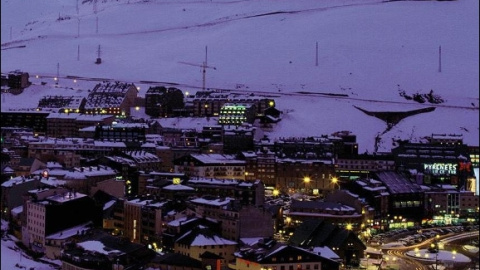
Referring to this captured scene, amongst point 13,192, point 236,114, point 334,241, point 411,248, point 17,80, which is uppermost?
point 17,80

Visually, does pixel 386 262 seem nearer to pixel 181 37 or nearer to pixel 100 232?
pixel 100 232

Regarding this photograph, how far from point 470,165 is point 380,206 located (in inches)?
130

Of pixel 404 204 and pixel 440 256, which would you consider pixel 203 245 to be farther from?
pixel 404 204

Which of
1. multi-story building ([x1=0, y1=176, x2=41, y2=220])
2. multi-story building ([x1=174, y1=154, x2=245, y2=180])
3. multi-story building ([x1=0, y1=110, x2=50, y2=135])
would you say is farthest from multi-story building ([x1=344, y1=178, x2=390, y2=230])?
multi-story building ([x1=0, y1=110, x2=50, y2=135])

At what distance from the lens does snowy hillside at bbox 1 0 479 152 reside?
840 inches

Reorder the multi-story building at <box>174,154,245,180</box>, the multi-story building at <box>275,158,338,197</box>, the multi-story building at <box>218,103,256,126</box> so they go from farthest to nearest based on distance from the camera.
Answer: the multi-story building at <box>218,103,256,126</box>, the multi-story building at <box>275,158,338,197</box>, the multi-story building at <box>174,154,245,180</box>

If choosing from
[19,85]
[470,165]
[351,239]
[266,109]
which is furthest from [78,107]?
[351,239]

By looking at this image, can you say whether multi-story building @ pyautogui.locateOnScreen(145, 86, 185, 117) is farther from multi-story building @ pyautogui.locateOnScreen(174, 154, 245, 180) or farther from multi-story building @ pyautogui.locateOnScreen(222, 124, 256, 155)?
multi-story building @ pyautogui.locateOnScreen(174, 154, 245, 180)

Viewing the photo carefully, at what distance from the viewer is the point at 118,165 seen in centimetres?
1466

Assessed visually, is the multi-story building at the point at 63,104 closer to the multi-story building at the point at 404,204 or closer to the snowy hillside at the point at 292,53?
the snowy hillside at the point at 292,53

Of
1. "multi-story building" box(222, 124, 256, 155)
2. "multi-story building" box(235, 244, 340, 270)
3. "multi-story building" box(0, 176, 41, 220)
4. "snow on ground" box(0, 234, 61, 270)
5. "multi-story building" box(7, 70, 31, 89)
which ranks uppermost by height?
"multi-story building" box(7, 70, 31, 89)

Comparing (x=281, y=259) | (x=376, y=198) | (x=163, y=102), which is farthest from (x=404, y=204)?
(x=163, y=102)

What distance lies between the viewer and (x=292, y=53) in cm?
2995

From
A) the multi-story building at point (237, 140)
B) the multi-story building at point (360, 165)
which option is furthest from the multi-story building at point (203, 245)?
the multi-story building at point (237, 140)
